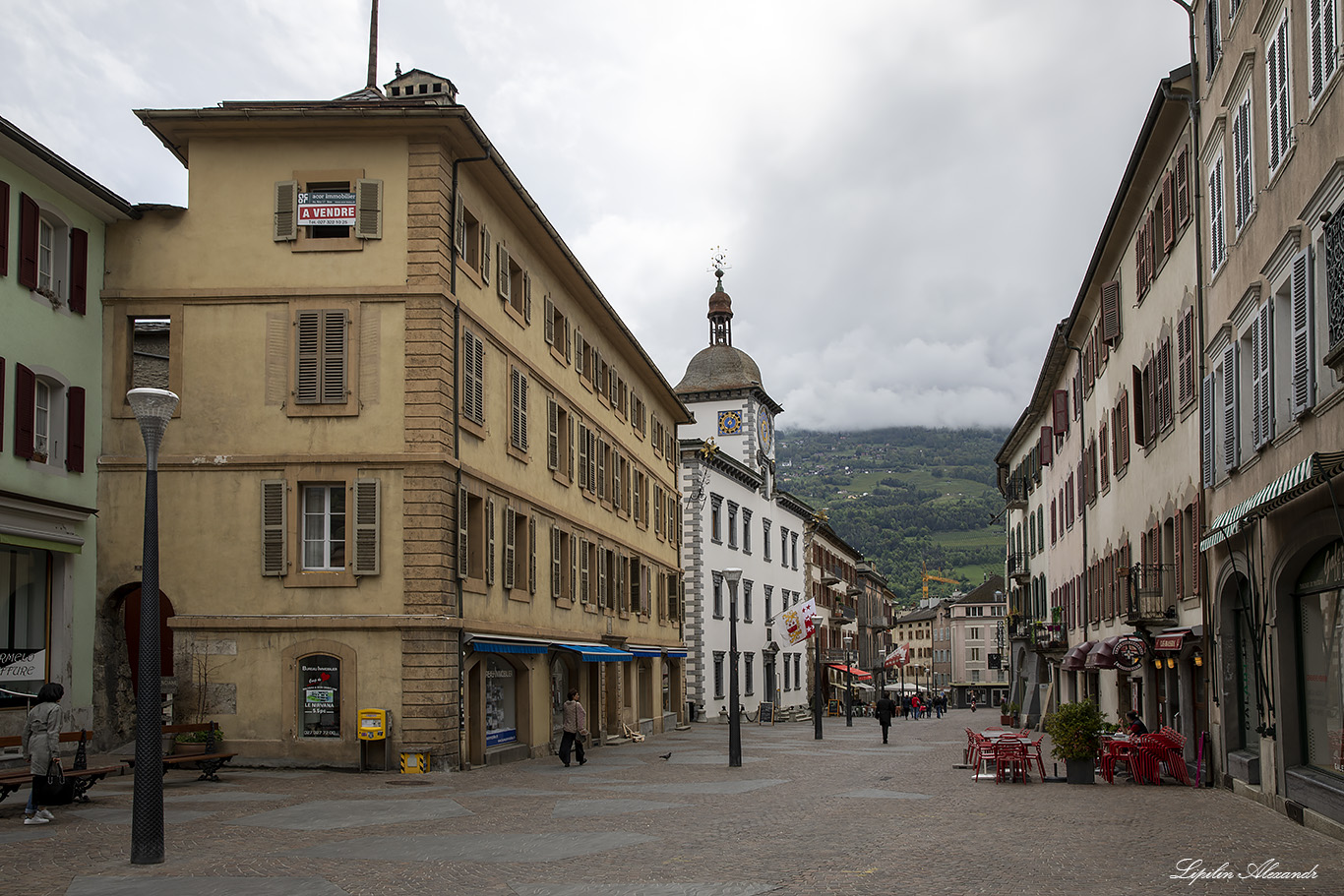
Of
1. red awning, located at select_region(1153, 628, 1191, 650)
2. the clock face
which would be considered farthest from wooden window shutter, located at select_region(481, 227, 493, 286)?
the clock face

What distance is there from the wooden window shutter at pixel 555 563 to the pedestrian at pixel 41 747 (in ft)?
54.7

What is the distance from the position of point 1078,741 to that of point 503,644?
11.0 metres

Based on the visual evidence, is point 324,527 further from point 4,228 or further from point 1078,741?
point 1078,741

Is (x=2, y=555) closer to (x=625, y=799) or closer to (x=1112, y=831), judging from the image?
(x=625, y=799)

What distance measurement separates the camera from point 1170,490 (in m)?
25.4

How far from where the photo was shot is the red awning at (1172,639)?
903 inches

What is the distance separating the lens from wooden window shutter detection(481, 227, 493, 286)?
27.2m

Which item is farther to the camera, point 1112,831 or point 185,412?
point 185,412

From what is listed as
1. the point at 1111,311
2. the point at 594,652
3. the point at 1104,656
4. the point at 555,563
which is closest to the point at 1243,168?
the point at 1104,656

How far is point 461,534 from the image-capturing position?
996 inches

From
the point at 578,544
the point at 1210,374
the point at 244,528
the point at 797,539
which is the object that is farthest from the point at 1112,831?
the point at 797,539

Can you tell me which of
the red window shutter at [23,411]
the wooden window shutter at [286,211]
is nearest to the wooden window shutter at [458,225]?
the wooden window shutter at [286,211]

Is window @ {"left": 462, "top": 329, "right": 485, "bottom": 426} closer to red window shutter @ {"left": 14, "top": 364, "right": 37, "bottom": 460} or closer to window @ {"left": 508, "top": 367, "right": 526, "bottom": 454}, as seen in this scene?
window @ {"left": 508, "top": 367, "right": 526, "bottom": 454}

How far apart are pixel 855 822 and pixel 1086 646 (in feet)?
60.5
